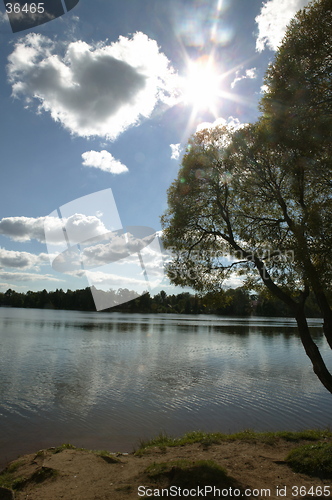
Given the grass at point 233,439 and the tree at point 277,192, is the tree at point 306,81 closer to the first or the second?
the tree at point 277,192

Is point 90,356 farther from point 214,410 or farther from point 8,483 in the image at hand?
point 8,483

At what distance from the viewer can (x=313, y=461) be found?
22.8ft

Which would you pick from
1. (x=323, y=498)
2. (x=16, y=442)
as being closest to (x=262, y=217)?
(x=323, y=498)

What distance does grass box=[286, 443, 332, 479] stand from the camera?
21.7 ft

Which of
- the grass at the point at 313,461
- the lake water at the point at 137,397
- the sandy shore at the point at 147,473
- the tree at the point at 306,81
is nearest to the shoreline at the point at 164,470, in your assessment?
the sandy shore at the point at 147,473

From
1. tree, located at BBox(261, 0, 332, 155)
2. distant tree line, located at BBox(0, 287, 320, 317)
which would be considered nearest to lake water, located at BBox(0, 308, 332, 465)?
tree, located at BBox(261, 0, 332, 155)

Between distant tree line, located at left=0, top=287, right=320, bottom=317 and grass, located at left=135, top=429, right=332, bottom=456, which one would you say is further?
distant tree line, located at left=0, top=287, right=320, bottom=317

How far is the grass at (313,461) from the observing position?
661 cm

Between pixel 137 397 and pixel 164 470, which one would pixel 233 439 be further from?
pixel 137 397

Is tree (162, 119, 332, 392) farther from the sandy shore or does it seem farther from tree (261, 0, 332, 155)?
the sandy shore

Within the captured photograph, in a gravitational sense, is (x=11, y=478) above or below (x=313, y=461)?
below

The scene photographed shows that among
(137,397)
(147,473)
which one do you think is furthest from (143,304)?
(147,473)

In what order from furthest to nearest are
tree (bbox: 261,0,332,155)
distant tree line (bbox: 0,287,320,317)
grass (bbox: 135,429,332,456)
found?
distant tree line (bbox: 0,287,320,317), grass (bbox: 135,429,332,456), tree (bbox: 261,0,332,155)

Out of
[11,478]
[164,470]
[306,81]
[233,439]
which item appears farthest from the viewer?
[233,439]
